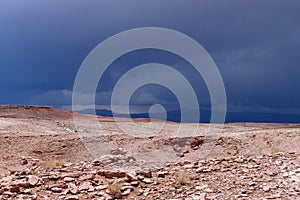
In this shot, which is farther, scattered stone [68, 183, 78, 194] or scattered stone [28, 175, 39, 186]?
scattered stone [28, 175, 39, 186]

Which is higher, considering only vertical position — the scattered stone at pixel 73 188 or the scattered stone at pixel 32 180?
the scattered stone at pixel 32 180

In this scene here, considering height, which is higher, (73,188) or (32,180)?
(32,180)

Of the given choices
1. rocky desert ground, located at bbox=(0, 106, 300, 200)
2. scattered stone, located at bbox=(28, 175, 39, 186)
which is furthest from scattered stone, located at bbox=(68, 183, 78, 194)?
scattered stone, located at bbox=(28, 175, 39, 186)

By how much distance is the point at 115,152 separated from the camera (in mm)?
10766

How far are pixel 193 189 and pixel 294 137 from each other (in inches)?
273

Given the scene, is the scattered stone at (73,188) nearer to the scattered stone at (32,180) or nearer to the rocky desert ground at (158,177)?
the rocky desert ground at (158,177)

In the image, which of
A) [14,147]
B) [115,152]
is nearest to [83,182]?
[115,152]

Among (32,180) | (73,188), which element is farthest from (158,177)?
(32,180)

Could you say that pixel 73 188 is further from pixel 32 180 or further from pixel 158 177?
pixel 158 177

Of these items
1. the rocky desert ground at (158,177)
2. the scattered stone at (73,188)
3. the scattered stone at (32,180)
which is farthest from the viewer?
the scattered stone at (32,180)

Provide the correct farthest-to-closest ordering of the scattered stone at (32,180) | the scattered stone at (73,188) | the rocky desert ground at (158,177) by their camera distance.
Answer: the scattered stone at (32,180) < the scattered stone at (73,188) < the rocky desert ground at (158,177)

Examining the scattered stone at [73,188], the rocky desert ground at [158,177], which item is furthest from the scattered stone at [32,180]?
the scattered stone at [73,188]

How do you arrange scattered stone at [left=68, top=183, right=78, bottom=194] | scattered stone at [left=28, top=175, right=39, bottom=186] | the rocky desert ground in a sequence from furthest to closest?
scattered stone at [left=28, top=175, right=39, bottom=186], scattered stone at [left=68, top=183, right=78, bottom=194], the rocky desert ground

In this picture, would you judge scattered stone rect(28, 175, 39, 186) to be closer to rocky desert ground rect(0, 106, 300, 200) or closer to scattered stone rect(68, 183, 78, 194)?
rocky desert ground rect(0, 106, 300, 200)
